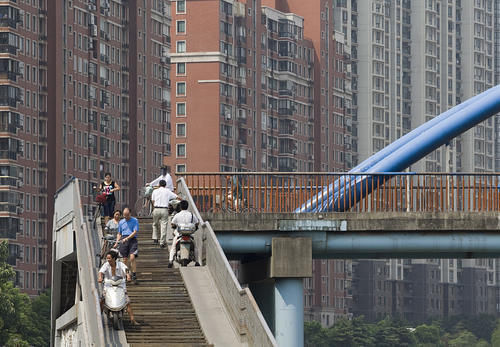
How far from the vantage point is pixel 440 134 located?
158 feet

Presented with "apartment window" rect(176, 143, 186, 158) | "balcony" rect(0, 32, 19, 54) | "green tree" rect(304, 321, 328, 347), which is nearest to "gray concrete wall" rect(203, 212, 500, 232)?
"balcony" rect(0, 32, 19, 54)

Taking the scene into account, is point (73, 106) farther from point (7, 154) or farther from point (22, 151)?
point (7, 154)

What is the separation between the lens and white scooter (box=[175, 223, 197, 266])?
31719 mm

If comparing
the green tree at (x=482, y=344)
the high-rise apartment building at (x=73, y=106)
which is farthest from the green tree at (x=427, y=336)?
the high-rise apartment building at (x=73, y=106)

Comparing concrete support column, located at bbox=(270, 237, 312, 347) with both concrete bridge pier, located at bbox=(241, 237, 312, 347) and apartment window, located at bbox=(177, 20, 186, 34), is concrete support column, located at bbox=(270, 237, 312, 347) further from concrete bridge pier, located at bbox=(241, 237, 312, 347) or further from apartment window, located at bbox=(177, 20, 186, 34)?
apartment window, located at bbox=(177, 20, 186, 34)

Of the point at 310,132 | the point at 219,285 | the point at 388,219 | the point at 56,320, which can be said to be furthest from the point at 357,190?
the point at 310,132

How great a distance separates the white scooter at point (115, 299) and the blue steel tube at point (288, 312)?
956 centimetres

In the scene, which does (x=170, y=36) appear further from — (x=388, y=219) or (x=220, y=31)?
(x=388, y=219)

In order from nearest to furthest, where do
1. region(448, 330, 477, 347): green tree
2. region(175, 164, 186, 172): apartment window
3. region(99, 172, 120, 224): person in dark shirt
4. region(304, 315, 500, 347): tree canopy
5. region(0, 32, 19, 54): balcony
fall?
region(99, 172, 120, 224): person in dark shirt → region(0, 32, 19, 54): balcony → region(304, 315, 500, 347): tree canopy → region(175, 164, 186, 172): apartment window → region(448, 330, 477, 347): green tree

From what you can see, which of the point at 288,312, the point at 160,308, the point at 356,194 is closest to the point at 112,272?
the point at 160,308

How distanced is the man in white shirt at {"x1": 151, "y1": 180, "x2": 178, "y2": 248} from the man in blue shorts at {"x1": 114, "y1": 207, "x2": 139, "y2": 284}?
2.81 metres

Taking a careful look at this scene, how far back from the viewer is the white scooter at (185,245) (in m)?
31.7

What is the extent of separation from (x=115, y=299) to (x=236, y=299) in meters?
2.20

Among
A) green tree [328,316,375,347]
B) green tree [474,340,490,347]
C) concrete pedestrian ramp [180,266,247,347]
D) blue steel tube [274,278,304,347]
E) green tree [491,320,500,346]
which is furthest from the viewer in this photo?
green tree [474,340,490,347]
